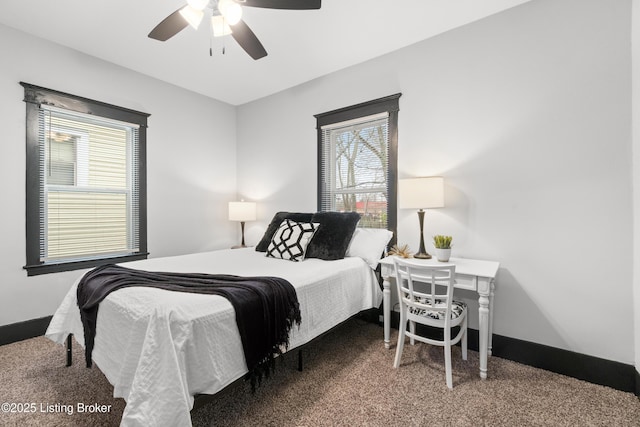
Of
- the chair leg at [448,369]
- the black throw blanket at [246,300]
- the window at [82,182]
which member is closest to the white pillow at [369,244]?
the chair leg at [448,369]

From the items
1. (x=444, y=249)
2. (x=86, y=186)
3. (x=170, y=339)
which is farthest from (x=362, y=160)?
(x=86, y=186)

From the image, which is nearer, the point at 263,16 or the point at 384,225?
the point at 263,16

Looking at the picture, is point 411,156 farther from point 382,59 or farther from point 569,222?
point 569,222

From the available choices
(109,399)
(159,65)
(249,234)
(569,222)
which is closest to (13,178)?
(159,65)

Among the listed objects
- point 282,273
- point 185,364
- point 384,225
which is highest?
point 384,225

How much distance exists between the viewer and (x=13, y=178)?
2.50 meters

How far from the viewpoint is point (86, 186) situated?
9.77 ft

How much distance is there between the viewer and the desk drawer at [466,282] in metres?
1.94

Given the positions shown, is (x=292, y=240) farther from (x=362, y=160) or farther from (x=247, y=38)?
(x=247, y=38)

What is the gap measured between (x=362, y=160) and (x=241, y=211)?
1.81 m

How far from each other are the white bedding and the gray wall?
4.76 ft

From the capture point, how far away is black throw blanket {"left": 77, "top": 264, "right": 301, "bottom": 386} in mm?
1515

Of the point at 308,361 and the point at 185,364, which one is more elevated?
the point at 185,364

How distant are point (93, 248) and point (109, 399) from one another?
1.91 metres
